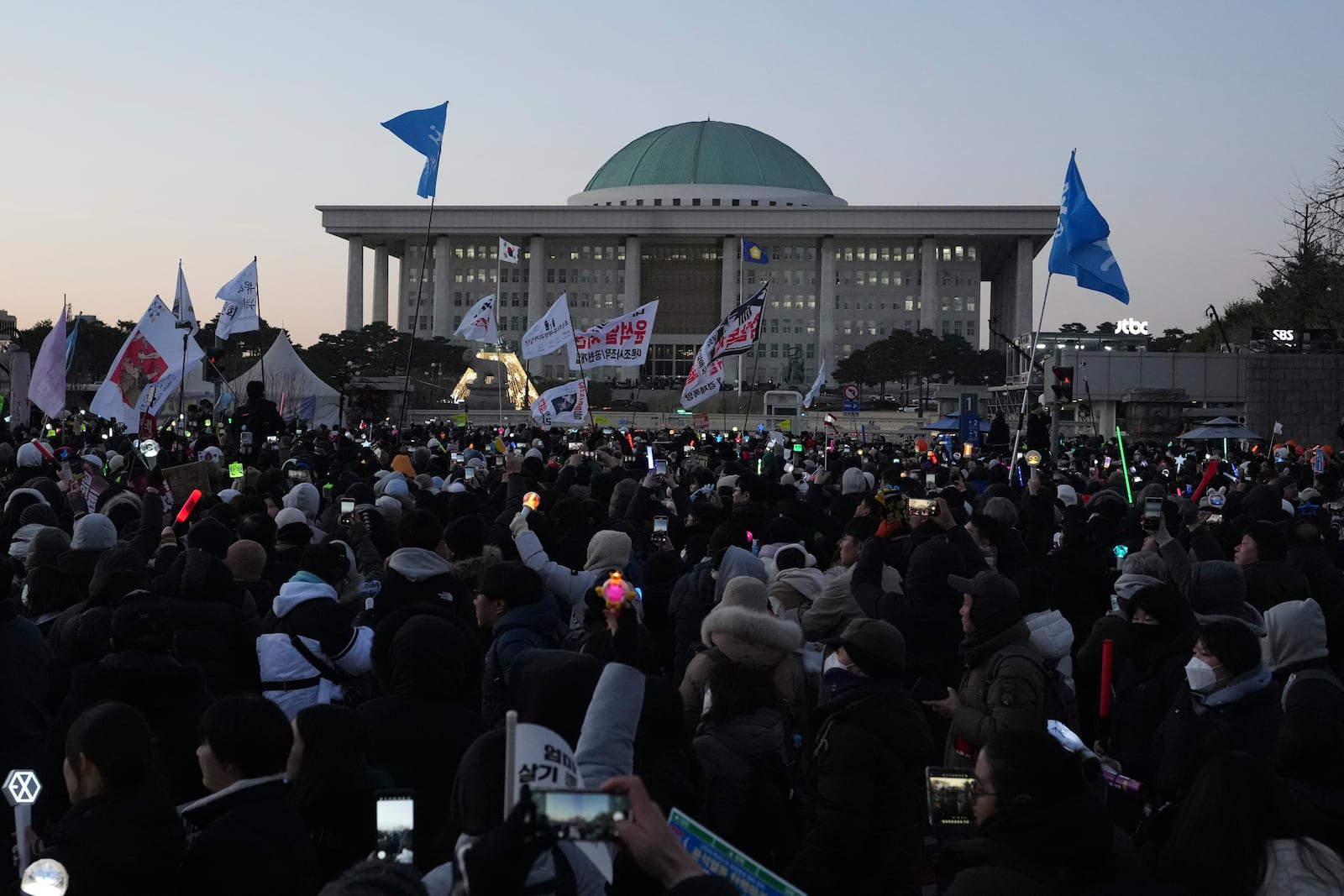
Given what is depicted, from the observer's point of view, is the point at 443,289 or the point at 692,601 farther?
the point at 443,289

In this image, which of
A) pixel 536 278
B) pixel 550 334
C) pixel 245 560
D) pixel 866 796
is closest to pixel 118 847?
pixel 866 796

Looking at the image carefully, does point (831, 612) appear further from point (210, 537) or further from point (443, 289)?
point (443, 289)

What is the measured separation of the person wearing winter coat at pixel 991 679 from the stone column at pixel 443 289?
111 m

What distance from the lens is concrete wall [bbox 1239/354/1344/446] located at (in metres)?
37.1

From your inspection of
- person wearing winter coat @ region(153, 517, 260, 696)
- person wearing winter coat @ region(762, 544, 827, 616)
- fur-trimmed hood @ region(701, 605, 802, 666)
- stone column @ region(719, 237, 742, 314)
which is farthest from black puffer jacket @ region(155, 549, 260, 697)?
stone column @ region(719, 237, 742, 314)

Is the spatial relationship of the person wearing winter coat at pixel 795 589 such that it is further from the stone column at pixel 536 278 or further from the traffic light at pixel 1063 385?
the stone column at pixel 536 278

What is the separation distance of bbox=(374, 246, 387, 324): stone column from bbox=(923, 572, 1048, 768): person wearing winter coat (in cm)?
11696

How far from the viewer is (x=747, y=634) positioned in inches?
193

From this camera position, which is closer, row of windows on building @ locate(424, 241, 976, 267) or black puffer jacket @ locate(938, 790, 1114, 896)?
black puffer jacket @ locate(938, 790, 1114, 896)

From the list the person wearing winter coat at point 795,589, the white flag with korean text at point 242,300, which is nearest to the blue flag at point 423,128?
the white flag with korean text at point 242,300

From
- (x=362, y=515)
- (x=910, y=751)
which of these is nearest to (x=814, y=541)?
(x=362, y=515)

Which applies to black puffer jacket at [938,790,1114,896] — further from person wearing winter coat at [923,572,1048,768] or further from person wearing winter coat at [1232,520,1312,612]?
person wearing winter coat at [1232,520,1312,612]

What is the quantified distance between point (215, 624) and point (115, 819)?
7.75ft

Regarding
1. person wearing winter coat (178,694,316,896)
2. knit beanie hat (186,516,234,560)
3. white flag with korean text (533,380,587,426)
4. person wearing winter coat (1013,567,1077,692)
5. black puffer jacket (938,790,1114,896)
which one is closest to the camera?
black puffer jacket (938,790,1114,896)
